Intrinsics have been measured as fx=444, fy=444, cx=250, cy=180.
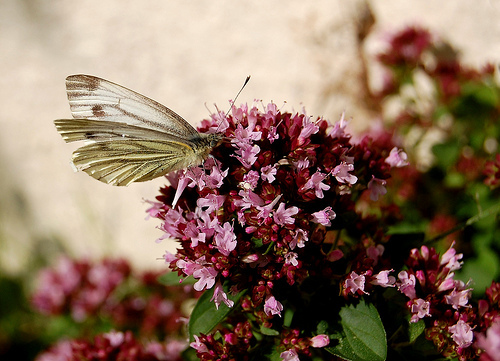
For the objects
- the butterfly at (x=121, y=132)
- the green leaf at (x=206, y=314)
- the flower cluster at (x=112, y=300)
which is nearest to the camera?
the green leaf at (x=206, y=314)

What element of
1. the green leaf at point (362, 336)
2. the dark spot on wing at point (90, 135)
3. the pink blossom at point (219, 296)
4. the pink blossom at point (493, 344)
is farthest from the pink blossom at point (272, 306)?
the dark spot on wing at point (90, 135)

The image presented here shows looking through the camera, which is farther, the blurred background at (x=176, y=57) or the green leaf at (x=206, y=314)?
the blurred background at (x=176, y=57)

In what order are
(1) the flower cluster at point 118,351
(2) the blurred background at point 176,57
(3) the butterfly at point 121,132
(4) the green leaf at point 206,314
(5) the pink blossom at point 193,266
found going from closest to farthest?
(5) the pink blossom at point 193,266 < (4) the green leaf at point 206,314 < (3) the butterfly at point 121,132 < (1) the flower cluster at point 118,351 < (2) the blurred background at point 176,57

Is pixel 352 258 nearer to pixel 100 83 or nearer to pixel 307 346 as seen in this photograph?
pixel 307 346

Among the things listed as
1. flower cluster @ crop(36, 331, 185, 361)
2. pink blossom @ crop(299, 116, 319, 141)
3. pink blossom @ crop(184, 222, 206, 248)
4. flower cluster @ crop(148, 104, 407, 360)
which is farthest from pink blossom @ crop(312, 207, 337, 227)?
flower cluster @ crop(36, 331, 185, 361)

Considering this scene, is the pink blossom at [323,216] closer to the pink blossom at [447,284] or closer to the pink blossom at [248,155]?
the pink blossom at [248,155]

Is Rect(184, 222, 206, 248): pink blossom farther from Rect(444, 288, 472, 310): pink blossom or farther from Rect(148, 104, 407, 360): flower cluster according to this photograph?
Rect(444, 288, 472, 310): pink blossom

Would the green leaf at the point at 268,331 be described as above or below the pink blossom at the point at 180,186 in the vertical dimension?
below

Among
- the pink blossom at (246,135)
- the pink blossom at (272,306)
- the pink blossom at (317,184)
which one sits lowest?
the pink blossom at (272,306)
